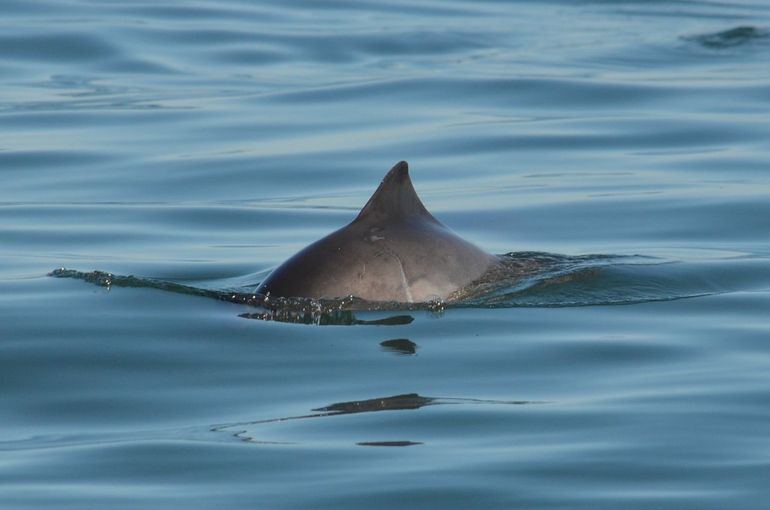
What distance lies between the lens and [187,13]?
94.4 ft

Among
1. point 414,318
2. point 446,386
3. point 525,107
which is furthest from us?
point 525,107

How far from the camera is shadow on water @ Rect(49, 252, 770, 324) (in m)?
9.00

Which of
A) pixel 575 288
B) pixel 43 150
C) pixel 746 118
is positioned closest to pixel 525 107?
pixel 746 118

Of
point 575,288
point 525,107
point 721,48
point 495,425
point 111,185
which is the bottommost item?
point 495,425

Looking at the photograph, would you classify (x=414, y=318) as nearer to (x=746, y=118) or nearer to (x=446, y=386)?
(x=446, y=386)

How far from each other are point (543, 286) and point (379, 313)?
1.37 meters

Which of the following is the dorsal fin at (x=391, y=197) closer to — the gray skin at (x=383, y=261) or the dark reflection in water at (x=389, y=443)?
the gray skin at (x=383, y=261)

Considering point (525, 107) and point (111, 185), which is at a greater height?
point (525, 107)

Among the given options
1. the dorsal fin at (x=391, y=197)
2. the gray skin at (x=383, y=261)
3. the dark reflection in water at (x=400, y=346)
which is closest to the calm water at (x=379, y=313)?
the dark reflection in water at (x=400, y=346)

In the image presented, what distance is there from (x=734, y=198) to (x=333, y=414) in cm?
741

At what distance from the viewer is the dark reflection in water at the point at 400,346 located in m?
8.41

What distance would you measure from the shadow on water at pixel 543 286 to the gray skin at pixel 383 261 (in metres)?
0.06

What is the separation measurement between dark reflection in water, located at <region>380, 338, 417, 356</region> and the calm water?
0.05 feet

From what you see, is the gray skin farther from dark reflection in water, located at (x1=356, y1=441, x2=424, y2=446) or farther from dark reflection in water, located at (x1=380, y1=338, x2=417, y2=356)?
dark reflection in water, located at (x1=356, y1=441, x2=424, y2=446)
